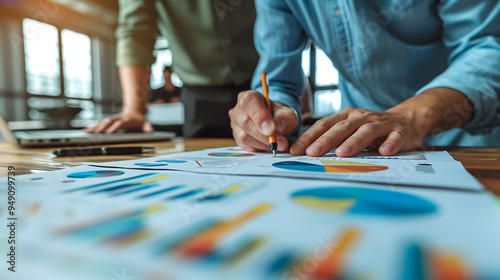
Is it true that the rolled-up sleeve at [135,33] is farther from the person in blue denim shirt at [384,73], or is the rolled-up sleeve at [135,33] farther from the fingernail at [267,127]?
the fingernail at [267,127]

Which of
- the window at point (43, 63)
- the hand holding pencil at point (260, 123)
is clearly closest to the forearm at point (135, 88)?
the hand holding pencil at point (260, 123)

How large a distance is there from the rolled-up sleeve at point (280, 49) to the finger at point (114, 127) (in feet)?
1.25

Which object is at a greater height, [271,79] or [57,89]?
[57,89]

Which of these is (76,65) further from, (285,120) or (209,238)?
(209,238)

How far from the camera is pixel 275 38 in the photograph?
2.43 feet

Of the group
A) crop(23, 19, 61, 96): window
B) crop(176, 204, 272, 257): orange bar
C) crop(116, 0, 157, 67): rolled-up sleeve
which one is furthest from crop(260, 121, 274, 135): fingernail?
crop(23, 19, 61, 96): window

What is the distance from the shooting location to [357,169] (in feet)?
1.01

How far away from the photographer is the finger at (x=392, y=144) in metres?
0.40

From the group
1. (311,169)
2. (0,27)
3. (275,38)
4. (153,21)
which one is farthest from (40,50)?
(311,169)

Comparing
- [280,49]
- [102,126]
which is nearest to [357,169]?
[280,49]

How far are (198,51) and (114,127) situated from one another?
45cm

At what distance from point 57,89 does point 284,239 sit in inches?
233

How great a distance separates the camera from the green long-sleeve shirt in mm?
1013

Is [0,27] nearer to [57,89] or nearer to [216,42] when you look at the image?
[57,89]
